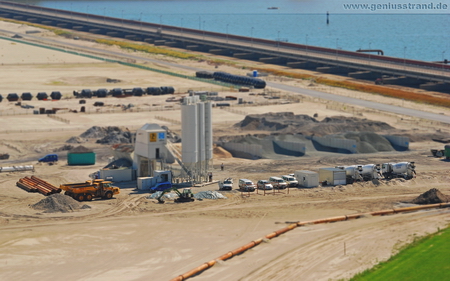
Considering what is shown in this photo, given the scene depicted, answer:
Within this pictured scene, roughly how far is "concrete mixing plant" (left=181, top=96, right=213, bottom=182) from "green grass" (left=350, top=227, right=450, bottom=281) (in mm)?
26070

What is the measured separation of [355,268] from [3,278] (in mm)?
20038

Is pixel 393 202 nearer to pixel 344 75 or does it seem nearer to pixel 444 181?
pixel 444 181

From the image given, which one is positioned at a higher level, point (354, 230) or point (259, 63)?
point (259, 63)

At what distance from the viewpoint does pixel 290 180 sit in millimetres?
66125

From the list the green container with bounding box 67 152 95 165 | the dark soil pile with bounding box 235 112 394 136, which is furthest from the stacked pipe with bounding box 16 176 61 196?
the dark soil pile with bounding box 235 112 394 136

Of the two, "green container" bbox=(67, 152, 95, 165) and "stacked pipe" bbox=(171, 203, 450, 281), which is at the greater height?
"green container" bbox=(67, 152, 95, 165)

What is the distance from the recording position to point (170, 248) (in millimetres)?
46906

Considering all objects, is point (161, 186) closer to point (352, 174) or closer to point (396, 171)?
point (352, 174)

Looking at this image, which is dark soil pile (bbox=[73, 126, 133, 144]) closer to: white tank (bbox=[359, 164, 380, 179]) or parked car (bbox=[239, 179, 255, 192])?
parked car (bbox=[239, 179, 255, 192])

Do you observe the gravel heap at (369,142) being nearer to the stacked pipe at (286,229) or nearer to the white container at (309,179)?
the white container at (309,179)

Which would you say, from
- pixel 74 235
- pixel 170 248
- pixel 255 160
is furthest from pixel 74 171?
pixel 170 248

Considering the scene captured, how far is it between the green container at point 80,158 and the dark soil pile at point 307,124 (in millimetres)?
27348

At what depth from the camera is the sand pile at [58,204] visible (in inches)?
2218

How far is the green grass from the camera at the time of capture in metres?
38.6
